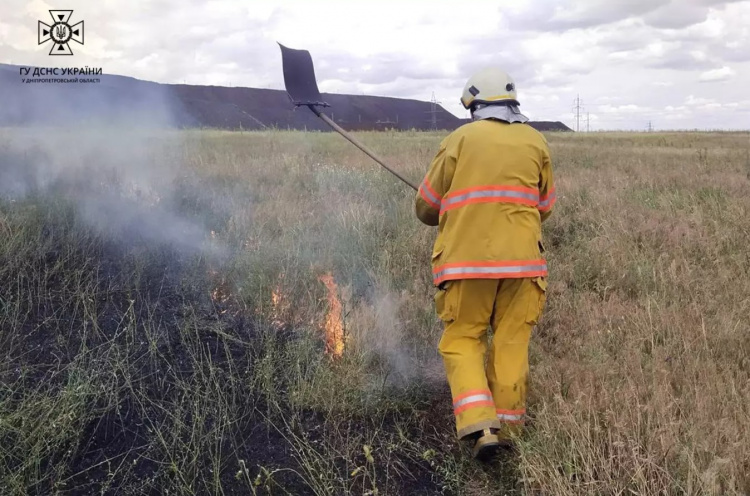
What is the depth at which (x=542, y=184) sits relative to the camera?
3059 millimetres

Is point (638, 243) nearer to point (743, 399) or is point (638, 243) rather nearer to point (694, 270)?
point (694, 270)

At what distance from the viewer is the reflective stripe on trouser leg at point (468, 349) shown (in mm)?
2699

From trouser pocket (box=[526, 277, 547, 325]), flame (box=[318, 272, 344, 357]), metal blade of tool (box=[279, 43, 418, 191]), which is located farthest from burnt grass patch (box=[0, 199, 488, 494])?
metal blade of tool (box=[279, 43, 418, 191])

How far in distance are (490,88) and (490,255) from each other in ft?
3.13

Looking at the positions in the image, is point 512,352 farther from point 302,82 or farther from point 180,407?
point 302,82

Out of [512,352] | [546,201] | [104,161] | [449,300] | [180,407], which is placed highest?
[104,161]

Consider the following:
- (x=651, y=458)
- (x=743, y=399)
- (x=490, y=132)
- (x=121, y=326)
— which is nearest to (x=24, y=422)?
(x=121, y=326)

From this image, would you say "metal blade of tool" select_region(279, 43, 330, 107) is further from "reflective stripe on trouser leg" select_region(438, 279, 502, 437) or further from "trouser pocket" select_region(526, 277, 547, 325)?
"trouser pocket" select_region(526, 277, 547, 325)

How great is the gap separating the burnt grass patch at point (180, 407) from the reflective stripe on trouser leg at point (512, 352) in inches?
13.7

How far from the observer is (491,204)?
276 centimetres

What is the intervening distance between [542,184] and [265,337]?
2282mm

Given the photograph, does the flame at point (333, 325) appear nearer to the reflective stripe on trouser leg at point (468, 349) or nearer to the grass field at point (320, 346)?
the grass field at point (320, 346)

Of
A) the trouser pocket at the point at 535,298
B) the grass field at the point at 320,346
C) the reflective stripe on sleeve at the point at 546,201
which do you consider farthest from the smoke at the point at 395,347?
the reflective stripe on sleeve at the point at 546,201

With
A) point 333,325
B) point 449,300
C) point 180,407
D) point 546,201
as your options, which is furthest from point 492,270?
point 180,407
